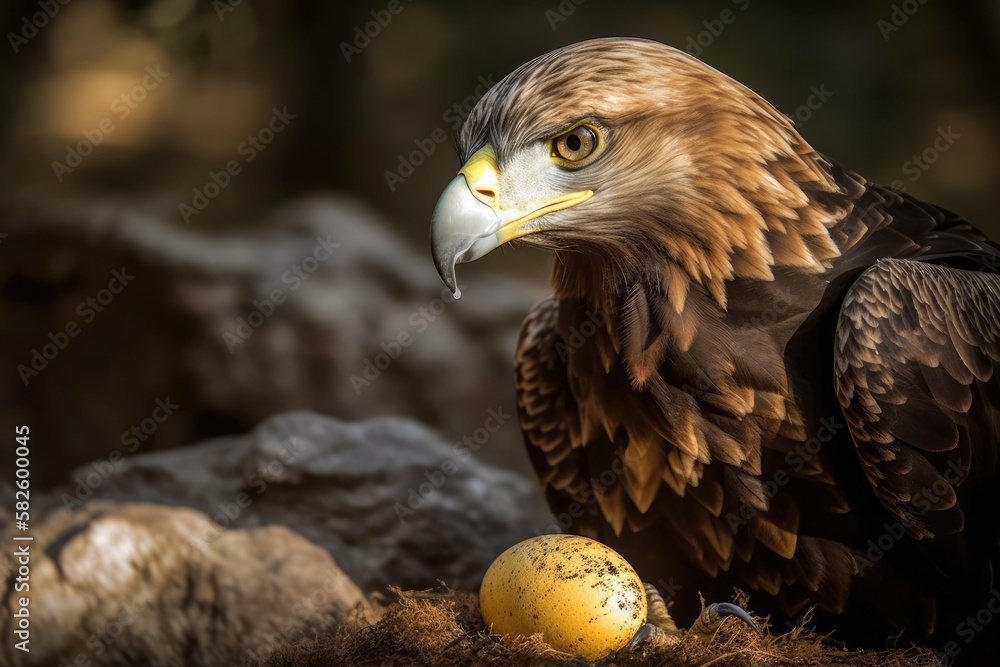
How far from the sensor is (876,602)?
2.64 metres

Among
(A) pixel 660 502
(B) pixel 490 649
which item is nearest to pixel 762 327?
(A) pixel 660 502

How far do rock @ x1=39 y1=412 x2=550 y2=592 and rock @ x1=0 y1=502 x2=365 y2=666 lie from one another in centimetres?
34

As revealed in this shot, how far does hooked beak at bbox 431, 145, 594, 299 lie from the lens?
2361mm

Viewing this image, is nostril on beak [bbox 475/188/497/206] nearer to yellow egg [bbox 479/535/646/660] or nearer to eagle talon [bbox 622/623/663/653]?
yellow egg [bbox 479/535/646/660]

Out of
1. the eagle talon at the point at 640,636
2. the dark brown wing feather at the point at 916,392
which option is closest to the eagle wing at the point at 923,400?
the dark brown wing feather at the point at 916,392

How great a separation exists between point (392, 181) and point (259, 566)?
311 cm

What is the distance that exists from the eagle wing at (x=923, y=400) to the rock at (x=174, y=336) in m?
3.34

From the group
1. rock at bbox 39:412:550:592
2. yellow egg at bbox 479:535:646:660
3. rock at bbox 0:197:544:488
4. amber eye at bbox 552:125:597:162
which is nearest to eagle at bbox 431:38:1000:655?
amber eye at bbox 552:125:597:162

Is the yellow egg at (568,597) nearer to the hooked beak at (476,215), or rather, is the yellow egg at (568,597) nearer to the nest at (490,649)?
the nest at (490,649)

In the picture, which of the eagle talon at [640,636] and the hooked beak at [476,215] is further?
the eagle talon at [640,636]

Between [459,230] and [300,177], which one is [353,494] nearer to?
[459,230]

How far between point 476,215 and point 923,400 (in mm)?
1263

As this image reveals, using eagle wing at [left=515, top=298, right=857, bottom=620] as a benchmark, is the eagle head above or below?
above

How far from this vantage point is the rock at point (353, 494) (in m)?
3.80
